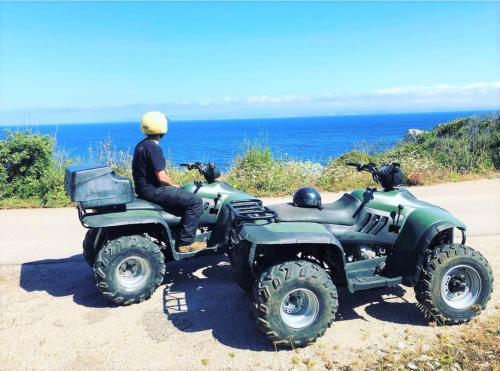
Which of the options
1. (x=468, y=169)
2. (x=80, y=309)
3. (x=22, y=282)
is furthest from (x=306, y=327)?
(x=468, y=169)

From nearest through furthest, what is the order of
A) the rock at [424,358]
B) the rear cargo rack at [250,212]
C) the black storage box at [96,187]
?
1. the rock at [424,358]
2. the rear cargo rack at [250,212]
3. the black storage box at [96,187]

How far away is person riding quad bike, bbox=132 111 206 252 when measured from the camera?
562cm

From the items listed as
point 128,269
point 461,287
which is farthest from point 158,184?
point 461,287

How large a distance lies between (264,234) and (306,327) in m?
0.91

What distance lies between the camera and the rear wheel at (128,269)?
16.6ft

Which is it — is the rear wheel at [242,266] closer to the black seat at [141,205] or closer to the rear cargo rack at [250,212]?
the rear cargo rack at [250,212]

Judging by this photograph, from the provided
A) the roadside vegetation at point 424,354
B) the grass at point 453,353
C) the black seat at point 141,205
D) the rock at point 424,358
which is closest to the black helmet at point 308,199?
the roadside vegetation at point 424,354

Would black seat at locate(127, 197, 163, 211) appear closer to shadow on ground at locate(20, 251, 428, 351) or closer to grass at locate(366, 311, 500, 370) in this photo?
shadow on ground at locate(20, 251, 428, 351)

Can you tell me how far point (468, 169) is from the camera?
13758 mm

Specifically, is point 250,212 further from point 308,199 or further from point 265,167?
point 265,167

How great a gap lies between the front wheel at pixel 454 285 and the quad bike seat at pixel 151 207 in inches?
114

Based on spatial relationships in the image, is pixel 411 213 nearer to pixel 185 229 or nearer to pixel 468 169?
pixel 185 229

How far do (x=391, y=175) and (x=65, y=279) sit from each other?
4.26m

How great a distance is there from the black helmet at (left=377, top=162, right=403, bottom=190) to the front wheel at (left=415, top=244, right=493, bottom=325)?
0.78 metres
